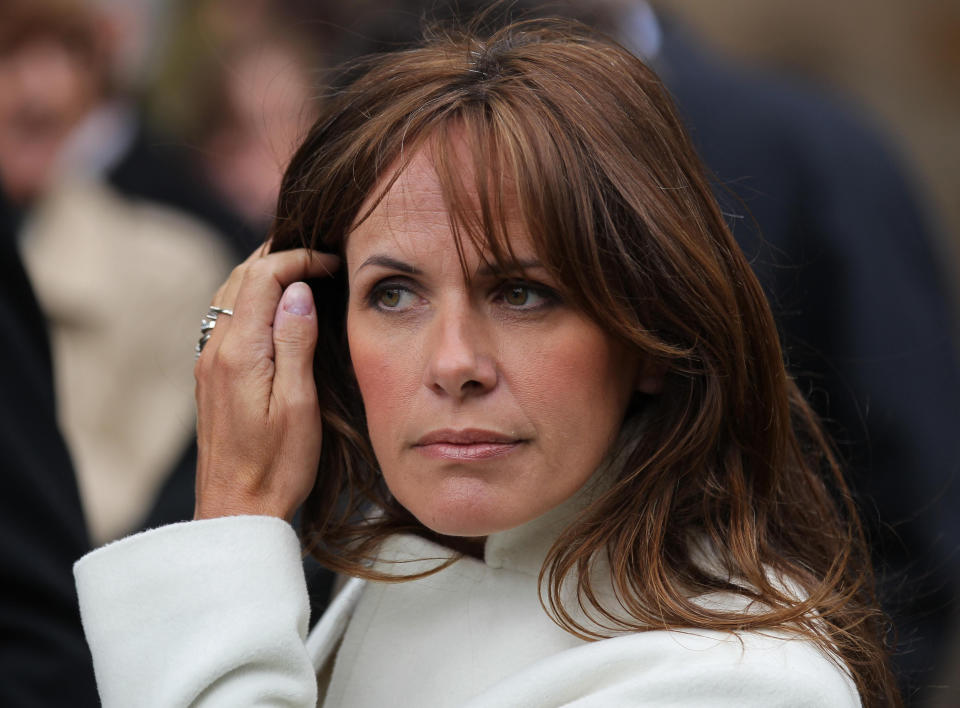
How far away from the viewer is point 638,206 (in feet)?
6.69

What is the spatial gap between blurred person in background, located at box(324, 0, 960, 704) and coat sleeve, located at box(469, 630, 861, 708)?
129 cm

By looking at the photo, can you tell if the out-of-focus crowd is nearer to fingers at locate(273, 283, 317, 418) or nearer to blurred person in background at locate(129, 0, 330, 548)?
blurred person in background at locate(129, 0, 330, 548)

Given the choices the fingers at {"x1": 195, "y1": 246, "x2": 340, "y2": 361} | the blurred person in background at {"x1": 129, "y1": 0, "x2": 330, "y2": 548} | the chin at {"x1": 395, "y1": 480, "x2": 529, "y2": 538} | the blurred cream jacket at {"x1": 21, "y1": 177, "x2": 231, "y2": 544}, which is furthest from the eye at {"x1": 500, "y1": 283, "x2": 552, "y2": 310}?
the blurred person in background at {"x1": 129, "y1": 0, "x2": 330, "y2": 548}

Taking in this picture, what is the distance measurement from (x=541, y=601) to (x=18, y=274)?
54.3 inches

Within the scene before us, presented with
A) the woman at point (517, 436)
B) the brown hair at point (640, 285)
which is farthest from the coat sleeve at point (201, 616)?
the brown hair at point (640, 285)

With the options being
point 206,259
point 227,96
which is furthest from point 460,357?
point 227,96

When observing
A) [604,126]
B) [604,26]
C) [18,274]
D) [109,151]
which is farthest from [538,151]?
[109,151]

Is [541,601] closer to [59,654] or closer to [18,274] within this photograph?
[59,654]

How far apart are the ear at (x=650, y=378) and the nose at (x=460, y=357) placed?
27 cm

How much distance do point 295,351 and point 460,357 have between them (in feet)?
1.49

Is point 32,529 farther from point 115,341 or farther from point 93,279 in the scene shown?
point 93,279

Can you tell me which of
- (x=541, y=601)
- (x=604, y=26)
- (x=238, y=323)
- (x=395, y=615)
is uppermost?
(x=604, y=26)

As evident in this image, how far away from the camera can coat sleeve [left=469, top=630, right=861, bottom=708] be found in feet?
6.38

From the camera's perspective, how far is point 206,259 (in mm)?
5176
